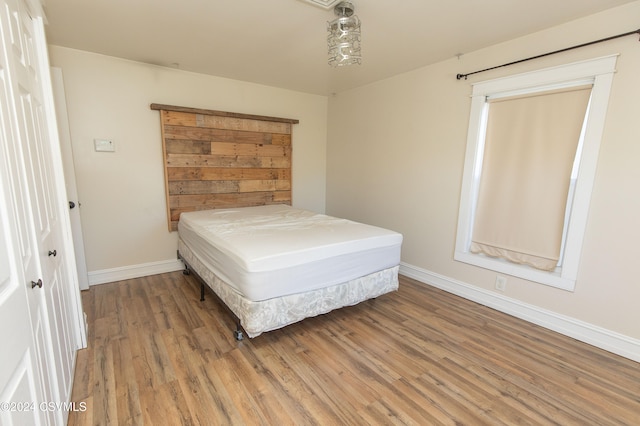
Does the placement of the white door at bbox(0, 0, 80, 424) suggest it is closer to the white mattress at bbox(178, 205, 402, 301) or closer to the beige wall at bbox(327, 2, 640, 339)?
the white mattress at bbox(178, 205, 402, 301)

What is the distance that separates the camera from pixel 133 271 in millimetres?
3359

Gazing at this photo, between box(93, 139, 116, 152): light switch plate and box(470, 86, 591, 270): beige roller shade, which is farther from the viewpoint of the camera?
box(93, 139, 116, 152): light switch plate

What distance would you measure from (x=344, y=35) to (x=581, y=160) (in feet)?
6.41

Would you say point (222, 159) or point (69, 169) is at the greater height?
point (222, 159)

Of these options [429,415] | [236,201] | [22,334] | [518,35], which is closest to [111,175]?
[236,201]

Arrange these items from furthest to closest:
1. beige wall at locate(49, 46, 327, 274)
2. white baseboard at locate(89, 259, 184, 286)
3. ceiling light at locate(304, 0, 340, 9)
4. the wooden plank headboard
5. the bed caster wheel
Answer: the wooden plank headboard < white baseboard at locate(89, 259, 184, 286) < beige wall at locate(49, 46, 327, 274) < the bed caster wheel < ceiling light at locate(304, 0, 340, 9)

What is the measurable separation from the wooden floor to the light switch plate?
154cm

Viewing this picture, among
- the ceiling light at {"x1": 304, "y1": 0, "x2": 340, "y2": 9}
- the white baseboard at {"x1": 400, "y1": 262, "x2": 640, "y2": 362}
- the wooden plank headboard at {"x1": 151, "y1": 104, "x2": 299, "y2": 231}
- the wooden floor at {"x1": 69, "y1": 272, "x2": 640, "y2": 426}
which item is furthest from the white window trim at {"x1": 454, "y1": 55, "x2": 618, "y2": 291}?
the wooden plank headboard at {"x1": 151, "y1": 104, "x2": 299, "y2": 231}

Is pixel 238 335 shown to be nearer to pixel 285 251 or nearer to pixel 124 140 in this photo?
pixel 285 251

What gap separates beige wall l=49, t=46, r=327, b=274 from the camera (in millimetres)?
2939

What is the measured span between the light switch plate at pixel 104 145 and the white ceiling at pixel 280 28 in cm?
85

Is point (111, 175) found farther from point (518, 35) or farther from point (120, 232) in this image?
point (518, 35)

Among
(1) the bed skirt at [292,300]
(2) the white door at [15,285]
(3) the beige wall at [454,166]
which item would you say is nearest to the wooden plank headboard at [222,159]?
(3) the beige wall at [454,166]

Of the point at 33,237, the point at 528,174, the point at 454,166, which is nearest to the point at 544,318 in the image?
the point at 528,174
